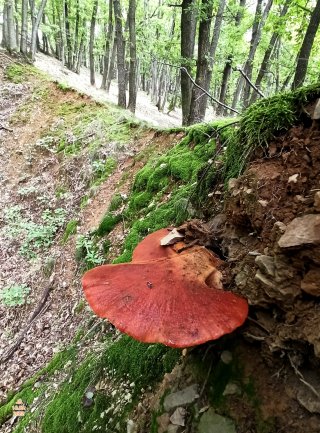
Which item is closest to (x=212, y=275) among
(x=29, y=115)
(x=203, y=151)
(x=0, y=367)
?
(x=203, y=151)

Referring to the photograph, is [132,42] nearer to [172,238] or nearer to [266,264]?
[172,238]

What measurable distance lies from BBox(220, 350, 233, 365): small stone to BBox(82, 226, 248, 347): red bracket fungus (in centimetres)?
34

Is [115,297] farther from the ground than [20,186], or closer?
farther from the ground

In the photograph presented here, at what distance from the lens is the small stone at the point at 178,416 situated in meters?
2.02

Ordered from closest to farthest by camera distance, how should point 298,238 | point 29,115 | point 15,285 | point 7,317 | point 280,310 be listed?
1. point 298,238
2. point 280,310
3. point 7,317
4. point 15,285
5. point 29,115

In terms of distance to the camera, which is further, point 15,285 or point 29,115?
point 29,115

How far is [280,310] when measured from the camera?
1882 mm

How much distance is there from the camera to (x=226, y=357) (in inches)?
79.2

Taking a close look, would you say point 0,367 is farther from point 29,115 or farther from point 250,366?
point 29,115

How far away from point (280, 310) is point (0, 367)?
4.36 meters

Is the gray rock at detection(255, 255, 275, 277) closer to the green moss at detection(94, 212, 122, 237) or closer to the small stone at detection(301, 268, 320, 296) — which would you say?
the small stone at detection(301, 268, 320, 296)

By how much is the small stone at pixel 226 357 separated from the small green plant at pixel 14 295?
14.8ft

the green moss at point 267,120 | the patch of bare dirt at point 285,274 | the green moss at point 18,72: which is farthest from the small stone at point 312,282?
the green moss at point 18,72

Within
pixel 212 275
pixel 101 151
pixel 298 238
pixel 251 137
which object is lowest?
pixel 101 151
